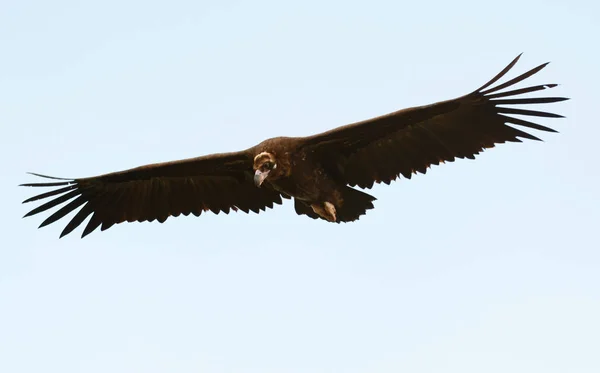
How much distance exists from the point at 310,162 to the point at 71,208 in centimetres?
351

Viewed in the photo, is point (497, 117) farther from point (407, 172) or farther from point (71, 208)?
point (71, 208)

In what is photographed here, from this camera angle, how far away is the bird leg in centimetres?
1338

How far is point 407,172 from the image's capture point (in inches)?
527

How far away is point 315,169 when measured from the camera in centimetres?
1320

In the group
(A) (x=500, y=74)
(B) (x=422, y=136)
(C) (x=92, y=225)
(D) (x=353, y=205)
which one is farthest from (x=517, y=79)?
(C) (x=92, y=225)

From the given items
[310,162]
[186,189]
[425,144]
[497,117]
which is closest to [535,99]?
[497,117]

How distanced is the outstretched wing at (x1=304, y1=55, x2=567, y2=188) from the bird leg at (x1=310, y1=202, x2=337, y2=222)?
14.5 inches

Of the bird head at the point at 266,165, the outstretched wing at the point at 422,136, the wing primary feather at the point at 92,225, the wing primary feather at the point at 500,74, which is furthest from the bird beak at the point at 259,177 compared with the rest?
the wing primary feather at the point at 92,225

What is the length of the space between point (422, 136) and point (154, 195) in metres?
3.74

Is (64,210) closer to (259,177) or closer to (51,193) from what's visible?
(51,193)

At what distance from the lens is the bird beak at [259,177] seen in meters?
12.8

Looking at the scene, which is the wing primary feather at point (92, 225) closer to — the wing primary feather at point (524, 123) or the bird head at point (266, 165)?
the bird head at point (266, 165)

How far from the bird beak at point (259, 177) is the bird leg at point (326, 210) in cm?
88

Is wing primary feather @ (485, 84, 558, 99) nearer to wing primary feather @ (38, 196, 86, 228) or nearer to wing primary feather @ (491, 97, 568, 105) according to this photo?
wing primary feather @ (491, 97, 568, 105)
